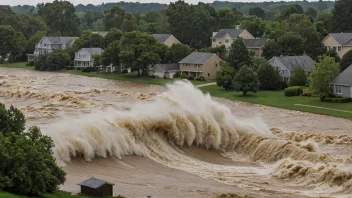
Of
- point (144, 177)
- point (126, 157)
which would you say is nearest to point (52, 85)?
point (126, 157)

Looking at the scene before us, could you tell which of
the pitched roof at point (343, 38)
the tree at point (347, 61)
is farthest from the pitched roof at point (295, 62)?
the pitched roof at point (343, 38)

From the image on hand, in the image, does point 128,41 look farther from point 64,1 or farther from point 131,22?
point 64,1

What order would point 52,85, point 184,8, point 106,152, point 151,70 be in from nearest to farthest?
1. point 106,152
2. point 52,85
3. point 151,70
4. point 184,8

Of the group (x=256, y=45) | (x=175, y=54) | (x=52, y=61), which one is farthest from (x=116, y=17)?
(x=175, y=54)

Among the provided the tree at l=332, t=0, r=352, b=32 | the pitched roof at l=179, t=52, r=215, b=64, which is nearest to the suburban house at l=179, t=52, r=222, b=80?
the pitched roof at l=179, t=52, r=215, b=64

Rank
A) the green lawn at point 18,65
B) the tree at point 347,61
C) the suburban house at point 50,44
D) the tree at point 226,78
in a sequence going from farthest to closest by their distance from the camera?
the suburban house at point 50,44
the green lawn at point 18,65
the tree at point 347,61
the tree at point 226,78

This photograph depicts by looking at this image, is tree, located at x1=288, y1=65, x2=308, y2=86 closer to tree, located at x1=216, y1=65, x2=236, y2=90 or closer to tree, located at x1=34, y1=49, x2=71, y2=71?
tree, located at x1=216, y1=65, x2=236, y2=90

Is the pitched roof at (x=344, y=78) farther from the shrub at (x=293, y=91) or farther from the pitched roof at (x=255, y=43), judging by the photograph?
the pitched roof at (x=255, y=43)
